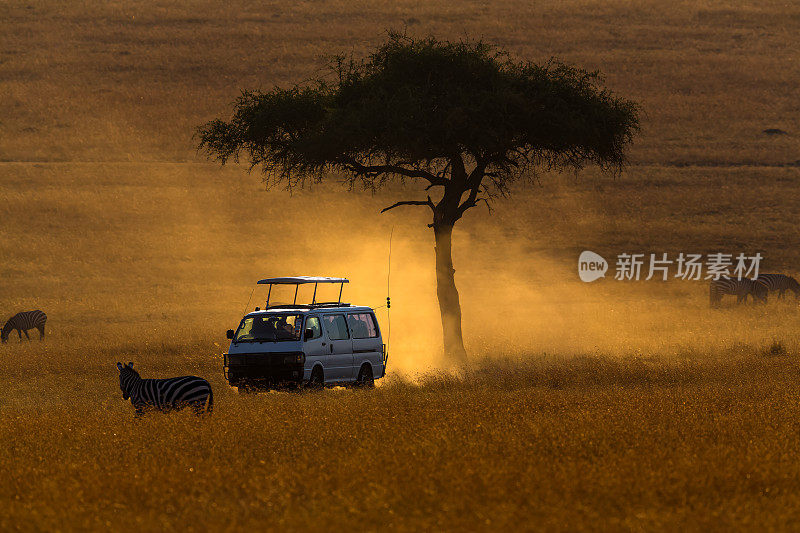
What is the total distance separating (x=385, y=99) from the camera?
92.9 ft

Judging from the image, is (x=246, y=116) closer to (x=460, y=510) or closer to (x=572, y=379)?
(x=572, y=379)

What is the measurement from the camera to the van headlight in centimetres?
2033

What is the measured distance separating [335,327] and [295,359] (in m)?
1.94

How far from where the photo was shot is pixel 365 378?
2291 cm

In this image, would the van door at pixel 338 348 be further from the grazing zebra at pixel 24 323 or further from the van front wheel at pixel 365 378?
the grazing zebra at pixel 24 323

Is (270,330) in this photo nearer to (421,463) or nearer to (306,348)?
(306,348)

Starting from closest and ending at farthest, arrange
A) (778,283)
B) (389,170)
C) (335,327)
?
(335,327) < (389,170) < (778,283)

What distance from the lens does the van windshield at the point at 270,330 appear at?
2097 cm

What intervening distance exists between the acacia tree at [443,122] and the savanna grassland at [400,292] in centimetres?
480

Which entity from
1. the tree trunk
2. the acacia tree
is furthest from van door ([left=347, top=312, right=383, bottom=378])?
the tree trunk

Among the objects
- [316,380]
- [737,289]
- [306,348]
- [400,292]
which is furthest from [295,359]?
[400,292]

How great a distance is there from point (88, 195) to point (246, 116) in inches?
1802

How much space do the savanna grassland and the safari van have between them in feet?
2.69

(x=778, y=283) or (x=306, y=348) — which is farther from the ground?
(x=778, y=283)
